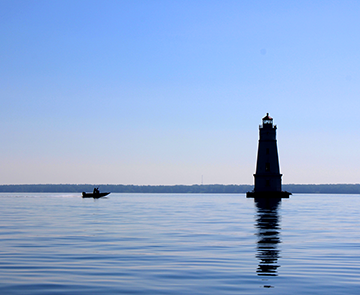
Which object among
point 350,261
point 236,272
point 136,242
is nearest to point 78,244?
point 136,242

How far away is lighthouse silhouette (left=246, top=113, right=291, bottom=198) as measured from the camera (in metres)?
102

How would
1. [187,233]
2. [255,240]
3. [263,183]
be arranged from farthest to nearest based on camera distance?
[263,183] → [187,233] → [255,240]

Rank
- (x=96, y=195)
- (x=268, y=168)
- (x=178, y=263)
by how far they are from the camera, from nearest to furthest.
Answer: (x=178, y=263), (x=268, y=168), (x=96, y=195)

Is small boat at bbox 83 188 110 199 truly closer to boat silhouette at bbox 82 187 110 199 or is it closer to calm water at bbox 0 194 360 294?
boat silhouette at bbox 82 187 110 199

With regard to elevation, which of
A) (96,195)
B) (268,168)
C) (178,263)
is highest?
(268,168)

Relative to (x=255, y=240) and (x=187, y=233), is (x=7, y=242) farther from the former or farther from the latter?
(x=255, y=240)

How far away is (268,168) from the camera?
10250 centimetres

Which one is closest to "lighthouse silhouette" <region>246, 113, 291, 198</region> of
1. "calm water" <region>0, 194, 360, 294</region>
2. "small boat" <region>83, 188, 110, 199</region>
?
"small boat" <region>83, 188, 110, 199</region>

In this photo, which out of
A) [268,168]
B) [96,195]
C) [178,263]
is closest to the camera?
[178,263]

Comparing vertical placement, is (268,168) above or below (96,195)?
above

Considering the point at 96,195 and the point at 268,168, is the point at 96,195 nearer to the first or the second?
the point at 96,195

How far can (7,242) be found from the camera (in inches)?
946

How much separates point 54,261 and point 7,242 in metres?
7.25

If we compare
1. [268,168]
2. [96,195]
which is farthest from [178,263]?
[96,195]
